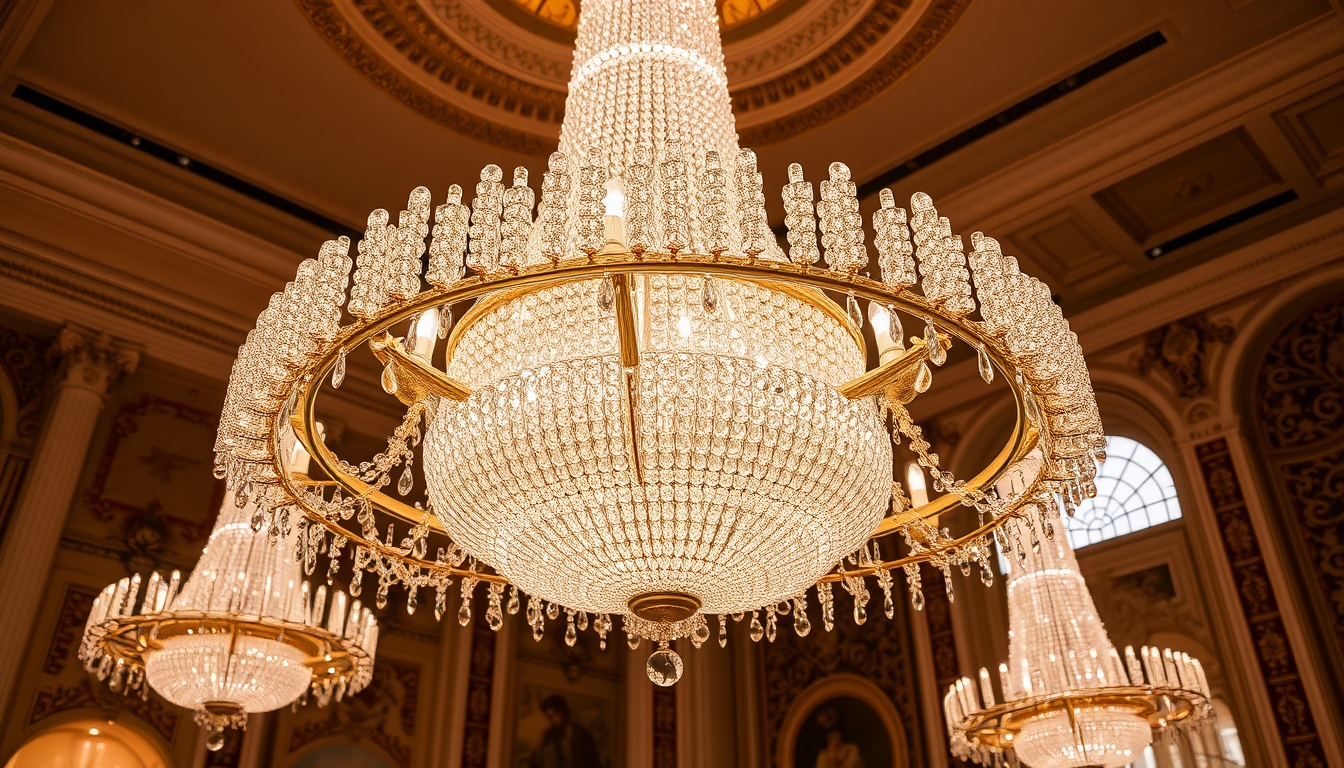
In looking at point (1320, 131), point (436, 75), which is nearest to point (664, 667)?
point (436, 75)

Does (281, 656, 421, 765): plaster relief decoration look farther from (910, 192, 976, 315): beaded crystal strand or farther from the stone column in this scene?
(910, 192, 976, 315): beaded crystal strand

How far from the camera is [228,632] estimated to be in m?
4.29

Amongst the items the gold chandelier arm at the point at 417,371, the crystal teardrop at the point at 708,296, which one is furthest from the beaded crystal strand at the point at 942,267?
the gold chandelier arm at the point at 417,371

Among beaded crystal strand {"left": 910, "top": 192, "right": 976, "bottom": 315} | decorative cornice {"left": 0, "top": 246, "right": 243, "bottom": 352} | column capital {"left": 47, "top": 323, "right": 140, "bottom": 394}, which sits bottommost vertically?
beaded crystal strand {"left": 910, "top": 192, "right": 976, "bottom": 315}

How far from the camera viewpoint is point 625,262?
6.80 feet

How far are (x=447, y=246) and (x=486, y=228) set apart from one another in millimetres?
95

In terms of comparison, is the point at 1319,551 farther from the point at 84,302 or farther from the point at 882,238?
the point at 84,302

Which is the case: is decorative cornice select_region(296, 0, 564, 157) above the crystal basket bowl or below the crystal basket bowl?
above

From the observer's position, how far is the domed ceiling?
20.5ft

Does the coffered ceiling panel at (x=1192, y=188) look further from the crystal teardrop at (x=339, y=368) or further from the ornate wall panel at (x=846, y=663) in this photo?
the crystal teardrop at (x=339, y=368)

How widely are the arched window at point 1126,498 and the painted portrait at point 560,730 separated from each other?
152 inches

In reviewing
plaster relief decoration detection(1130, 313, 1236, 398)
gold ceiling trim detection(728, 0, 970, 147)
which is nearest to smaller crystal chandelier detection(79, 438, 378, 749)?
gold ceiling trim detection(728, 0, 970, 147)

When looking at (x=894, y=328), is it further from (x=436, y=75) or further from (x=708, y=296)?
(x=436, y=75)

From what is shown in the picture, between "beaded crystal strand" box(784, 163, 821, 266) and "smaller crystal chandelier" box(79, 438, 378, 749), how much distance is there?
2699 mm
